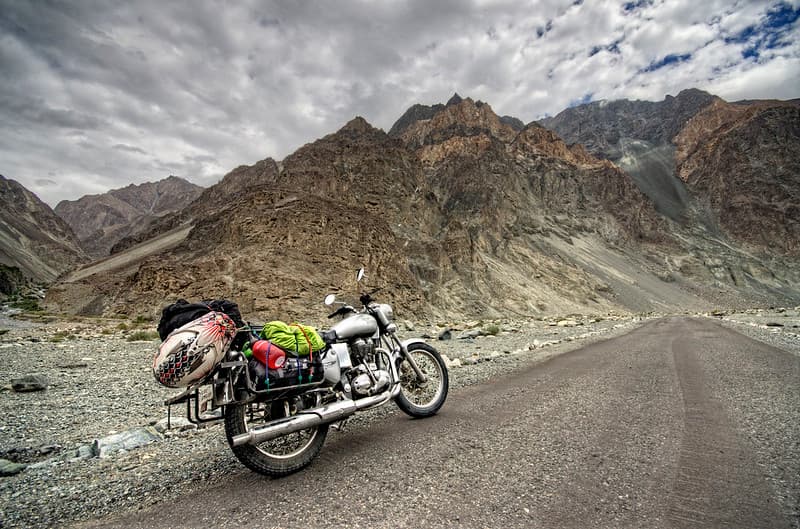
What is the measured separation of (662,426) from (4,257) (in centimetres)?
14246

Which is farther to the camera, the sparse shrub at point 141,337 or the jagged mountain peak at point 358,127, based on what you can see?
the jagged mountain peak at point 358,127

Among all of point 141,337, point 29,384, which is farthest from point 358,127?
point 29,384

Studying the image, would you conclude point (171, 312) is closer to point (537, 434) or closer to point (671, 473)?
point (537, 434)

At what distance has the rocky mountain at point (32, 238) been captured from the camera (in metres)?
109

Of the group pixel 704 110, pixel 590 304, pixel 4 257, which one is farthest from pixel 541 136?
pixel 4 257

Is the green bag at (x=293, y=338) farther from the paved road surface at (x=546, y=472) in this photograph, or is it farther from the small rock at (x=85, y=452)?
the small rock at (x=85, y=452)

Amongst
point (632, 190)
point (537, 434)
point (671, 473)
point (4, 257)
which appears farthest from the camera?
point (632, 190)

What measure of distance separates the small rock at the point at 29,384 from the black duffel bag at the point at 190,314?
267 inches

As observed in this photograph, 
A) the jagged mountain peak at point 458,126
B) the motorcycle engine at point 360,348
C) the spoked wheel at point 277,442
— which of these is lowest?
the spoked wheel at point 277,442

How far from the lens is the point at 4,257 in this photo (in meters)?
99.6

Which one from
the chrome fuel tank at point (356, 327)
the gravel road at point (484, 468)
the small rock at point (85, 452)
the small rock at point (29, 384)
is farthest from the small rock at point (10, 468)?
the small rock at point (29, 384)

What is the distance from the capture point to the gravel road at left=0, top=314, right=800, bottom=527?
2.74m

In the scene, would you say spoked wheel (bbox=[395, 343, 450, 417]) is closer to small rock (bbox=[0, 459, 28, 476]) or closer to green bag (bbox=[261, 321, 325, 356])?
green bag (bbox=[261, 321, 325, 356])

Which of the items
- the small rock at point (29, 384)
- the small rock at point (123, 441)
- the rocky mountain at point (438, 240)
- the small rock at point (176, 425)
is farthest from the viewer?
the rocky mountain at point (438, 240)
